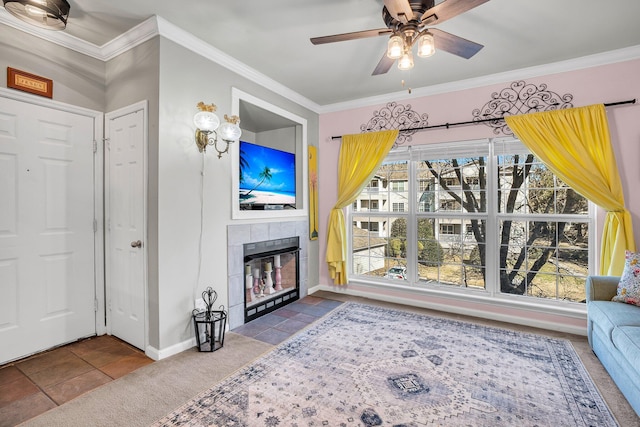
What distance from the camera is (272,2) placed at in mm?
2172

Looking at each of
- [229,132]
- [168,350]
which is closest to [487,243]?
[229,132]

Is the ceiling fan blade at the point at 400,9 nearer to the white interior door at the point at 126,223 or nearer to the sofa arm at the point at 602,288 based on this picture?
the white interior door at the point at 126,223

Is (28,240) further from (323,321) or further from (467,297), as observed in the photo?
(467,297)

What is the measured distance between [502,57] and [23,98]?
409 cm

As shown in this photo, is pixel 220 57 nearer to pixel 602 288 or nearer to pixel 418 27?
pixel 418 27

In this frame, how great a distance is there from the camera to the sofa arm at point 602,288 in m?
2.50

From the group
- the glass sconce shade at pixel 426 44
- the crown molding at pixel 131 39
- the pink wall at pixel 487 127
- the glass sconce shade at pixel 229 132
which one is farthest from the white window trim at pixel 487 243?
the crown molding at pixel 131 39

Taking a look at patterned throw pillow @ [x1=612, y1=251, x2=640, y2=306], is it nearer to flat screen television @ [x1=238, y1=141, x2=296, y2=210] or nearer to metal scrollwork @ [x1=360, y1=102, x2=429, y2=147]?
metal scrollwork @ [x1=360, y1=102, x2=429, y2=147]

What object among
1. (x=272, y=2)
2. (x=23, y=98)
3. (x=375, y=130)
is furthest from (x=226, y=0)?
(x=375, y=130)

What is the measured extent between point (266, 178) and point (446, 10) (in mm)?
2362

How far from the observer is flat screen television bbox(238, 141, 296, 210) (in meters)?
3.24

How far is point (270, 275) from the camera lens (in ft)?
12.1

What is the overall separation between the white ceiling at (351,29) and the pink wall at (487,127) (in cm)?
21

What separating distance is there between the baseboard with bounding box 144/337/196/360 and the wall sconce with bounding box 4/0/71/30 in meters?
2.45
